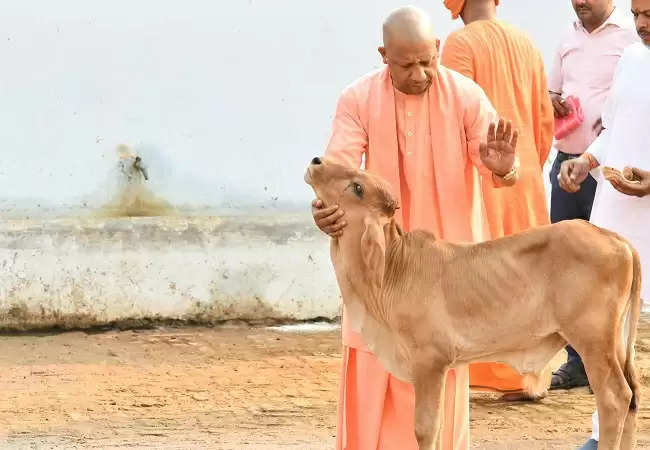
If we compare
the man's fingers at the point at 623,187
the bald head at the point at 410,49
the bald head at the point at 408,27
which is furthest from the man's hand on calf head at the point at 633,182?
the bald head at the point at 408,27

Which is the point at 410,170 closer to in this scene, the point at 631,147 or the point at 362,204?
the point at 362,204

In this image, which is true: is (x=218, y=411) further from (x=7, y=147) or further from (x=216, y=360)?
(x=7, y=147)

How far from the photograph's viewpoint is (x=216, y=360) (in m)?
8.60

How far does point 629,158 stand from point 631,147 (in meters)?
0.04

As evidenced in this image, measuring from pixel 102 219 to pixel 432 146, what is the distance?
15.0 feet

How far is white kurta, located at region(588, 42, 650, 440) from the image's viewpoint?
5367 millimetres

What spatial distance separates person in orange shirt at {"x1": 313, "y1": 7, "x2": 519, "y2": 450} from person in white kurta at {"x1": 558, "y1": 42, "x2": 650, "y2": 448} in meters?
0.50

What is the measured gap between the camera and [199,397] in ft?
25.1

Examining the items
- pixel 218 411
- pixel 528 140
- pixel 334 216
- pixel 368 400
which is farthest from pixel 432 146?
pixel 218 411

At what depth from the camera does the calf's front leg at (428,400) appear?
190 inches

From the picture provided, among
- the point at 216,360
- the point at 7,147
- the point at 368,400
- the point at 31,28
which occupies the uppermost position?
the point at 31,28

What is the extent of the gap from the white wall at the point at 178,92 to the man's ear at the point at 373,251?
4.76 m

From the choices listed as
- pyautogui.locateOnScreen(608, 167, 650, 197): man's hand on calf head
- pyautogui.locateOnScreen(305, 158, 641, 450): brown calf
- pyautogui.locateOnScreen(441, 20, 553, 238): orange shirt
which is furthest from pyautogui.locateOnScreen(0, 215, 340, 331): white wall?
pyautogui.locateOnScreen(305, 158, 641, 450): brown calf

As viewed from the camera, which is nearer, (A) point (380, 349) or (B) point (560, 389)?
(A) point (380, 349)
